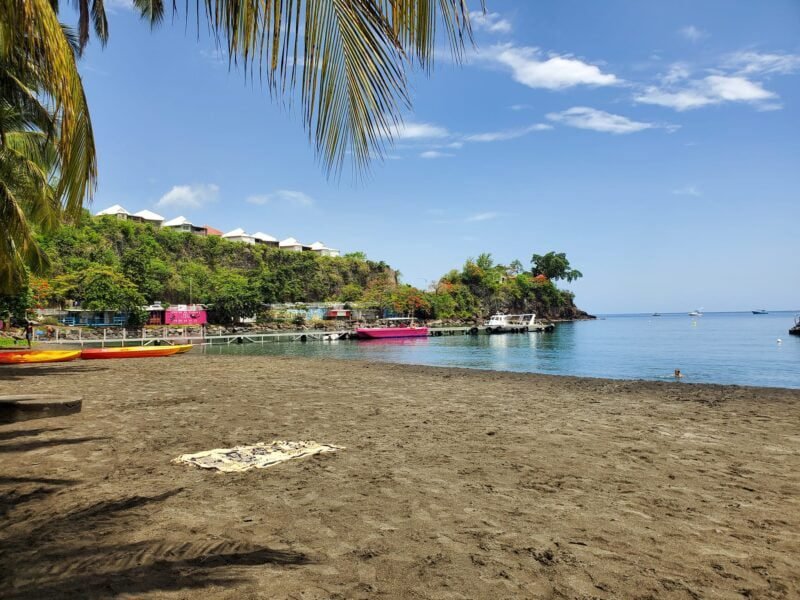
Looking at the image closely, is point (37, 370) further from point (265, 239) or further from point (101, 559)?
point (265, 239)

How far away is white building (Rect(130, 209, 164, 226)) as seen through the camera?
245ft

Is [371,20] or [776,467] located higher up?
[371,20]

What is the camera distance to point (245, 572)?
2.77 m

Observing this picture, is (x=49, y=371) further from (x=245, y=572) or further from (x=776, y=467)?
(x=776, y=467)

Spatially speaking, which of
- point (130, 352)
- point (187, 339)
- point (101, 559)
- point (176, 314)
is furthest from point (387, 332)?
point (101, 559)

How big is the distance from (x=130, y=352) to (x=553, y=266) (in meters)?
111

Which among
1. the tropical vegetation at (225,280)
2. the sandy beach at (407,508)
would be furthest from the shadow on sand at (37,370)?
the tropical vegetation at (225,280)

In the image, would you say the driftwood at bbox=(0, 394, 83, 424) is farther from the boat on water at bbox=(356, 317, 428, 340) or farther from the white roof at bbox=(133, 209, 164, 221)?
the white roof at bbox=(133, 209, 164, 221)

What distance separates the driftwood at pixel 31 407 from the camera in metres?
6.74

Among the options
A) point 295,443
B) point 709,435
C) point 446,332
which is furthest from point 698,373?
point 446,332

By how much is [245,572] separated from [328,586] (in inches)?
18.8

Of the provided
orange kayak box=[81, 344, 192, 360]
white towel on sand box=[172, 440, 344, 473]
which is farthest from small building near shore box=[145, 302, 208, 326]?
white towel on sand box=[172, 440, 344, 473]

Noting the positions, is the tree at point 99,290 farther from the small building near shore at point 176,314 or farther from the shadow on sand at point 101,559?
the shadow on sand at point 101,559

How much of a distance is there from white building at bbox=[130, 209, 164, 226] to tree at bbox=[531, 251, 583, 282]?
272 feet
